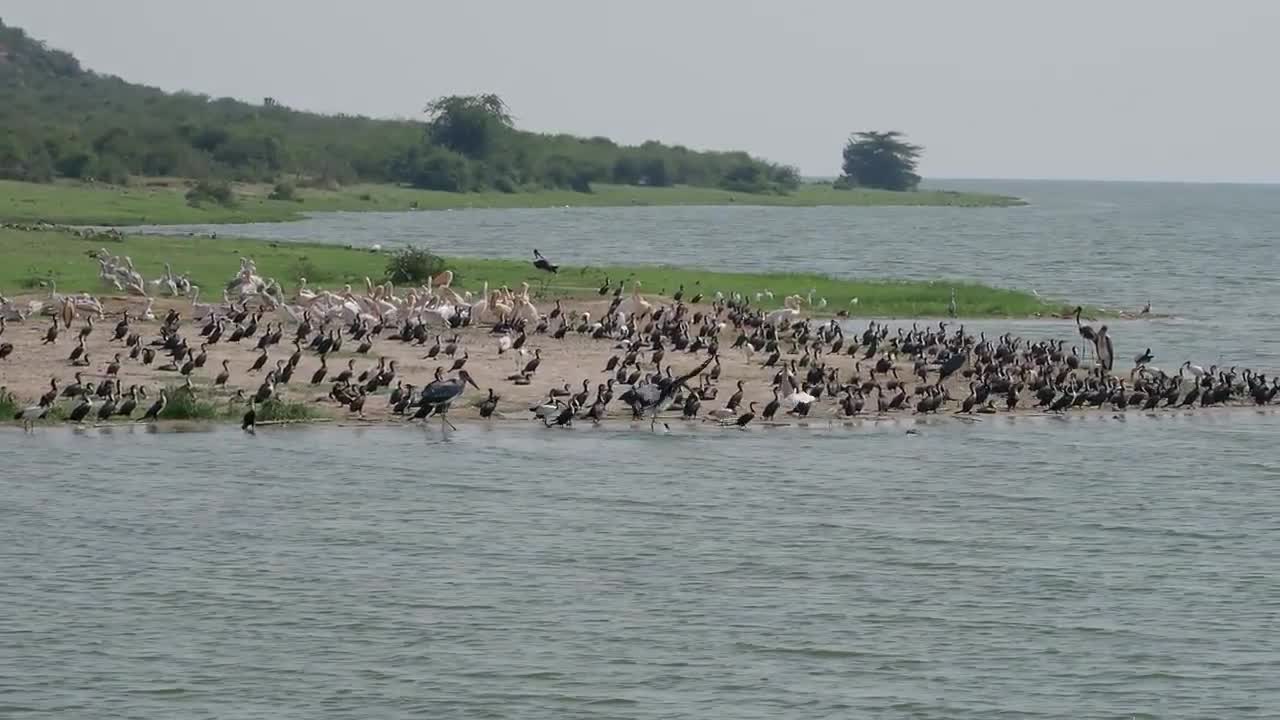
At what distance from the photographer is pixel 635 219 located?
90562mm

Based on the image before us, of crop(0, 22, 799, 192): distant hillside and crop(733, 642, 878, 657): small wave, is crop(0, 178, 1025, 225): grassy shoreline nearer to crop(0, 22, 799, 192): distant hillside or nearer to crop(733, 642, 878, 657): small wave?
crop(0, 22, 799, 192): distant hillside

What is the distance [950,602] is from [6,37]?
469ft

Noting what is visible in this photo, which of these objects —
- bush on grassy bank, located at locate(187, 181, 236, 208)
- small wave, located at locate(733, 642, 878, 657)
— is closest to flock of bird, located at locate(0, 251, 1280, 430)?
small wave, located at locate(733, 642, 878, 657)

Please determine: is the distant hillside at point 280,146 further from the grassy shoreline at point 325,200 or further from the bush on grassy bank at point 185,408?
the bush on grassy bank at point 185,408

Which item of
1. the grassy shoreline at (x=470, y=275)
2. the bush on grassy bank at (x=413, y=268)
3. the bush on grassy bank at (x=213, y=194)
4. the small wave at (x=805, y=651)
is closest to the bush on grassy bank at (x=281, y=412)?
the small wave at (x=805, y=651)

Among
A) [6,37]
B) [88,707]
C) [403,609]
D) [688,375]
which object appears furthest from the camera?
[6,37]

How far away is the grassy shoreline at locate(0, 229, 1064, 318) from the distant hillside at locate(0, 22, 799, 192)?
30898mm

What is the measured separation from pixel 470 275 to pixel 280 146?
191 feet

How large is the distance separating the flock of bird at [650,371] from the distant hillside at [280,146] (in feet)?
147

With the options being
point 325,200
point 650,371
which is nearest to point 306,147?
point 325,200

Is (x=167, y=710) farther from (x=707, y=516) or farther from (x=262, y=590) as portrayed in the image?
(x=707, y=516)

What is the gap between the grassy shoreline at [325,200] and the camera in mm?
58312

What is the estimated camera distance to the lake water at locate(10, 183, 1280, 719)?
14344 millimetres

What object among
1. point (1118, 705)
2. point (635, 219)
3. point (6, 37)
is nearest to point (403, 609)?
point (1118, 705)
